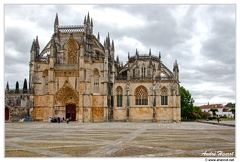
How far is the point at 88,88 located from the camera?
45.8 meters

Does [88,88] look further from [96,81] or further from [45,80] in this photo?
[45,80]

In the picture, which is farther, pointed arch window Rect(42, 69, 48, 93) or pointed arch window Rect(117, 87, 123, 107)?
pointed arch window Rect(117, 87, 123, 107)

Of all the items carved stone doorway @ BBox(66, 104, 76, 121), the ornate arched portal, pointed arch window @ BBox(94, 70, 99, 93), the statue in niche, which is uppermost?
the statue in niche

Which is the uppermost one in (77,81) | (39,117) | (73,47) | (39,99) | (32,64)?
(73,47)

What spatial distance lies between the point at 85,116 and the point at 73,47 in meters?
13.1

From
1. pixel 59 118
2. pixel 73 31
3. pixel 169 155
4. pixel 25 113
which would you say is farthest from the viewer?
pixel 73 31

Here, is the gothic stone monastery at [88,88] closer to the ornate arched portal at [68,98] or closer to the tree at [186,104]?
the ornate arched portal at [68,98]

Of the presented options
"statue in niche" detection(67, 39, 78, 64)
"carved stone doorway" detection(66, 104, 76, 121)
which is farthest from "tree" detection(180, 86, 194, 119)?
"statue in niche" detection(67, 39, 78, 64)

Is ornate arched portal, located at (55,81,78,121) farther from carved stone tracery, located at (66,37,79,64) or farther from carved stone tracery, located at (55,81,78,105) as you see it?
carved stone tracery, located at (66,37,79,64)

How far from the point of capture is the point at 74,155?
11.6 m

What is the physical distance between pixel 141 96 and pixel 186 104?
24.1 m

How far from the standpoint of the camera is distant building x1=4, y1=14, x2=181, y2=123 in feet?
152

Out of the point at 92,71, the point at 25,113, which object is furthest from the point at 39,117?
the point at 92,71

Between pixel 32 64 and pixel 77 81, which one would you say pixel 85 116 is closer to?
pixel 77 81
